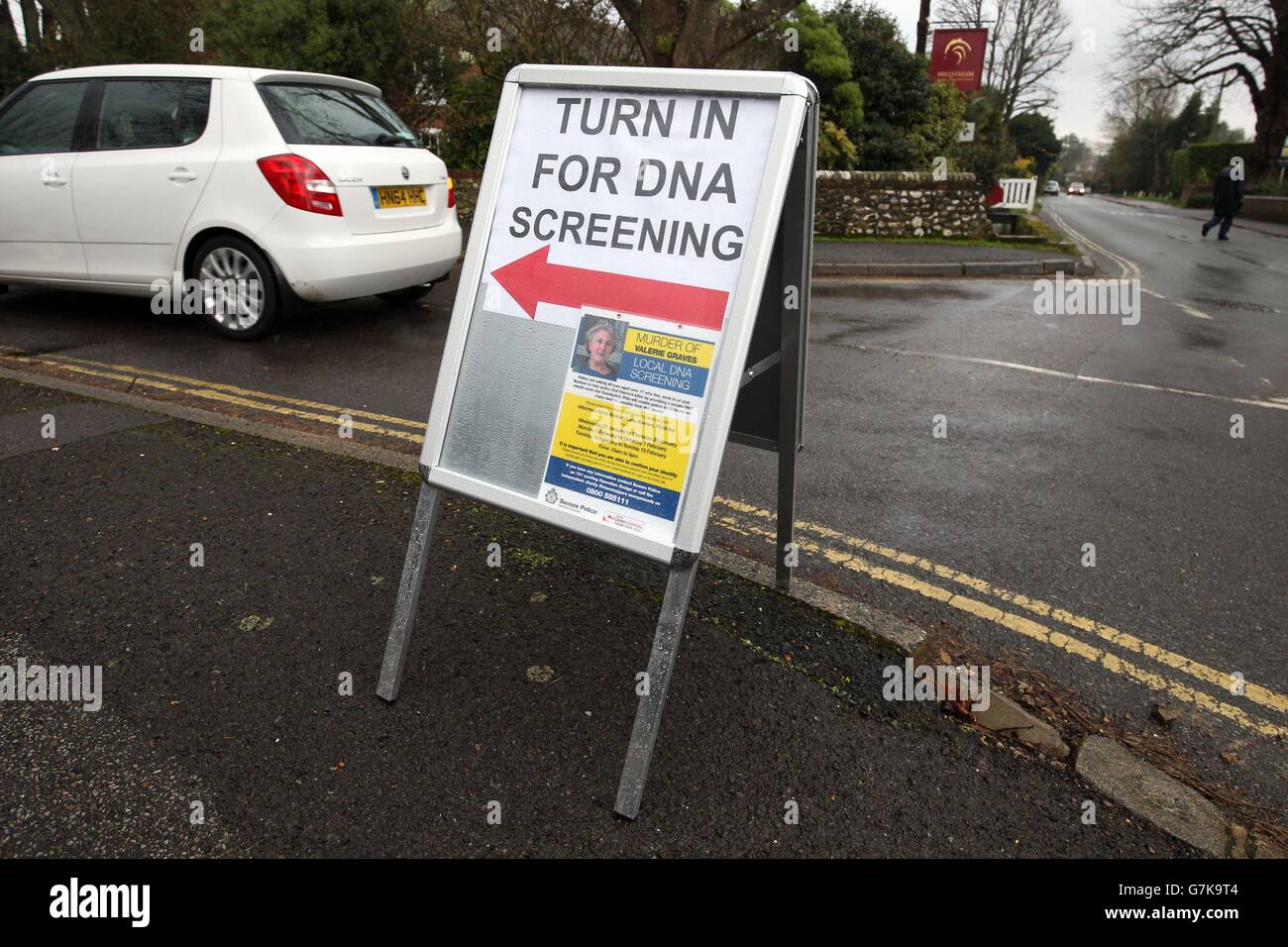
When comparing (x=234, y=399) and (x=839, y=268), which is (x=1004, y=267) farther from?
(x=234, y=399)

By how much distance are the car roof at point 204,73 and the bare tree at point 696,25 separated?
332 inches

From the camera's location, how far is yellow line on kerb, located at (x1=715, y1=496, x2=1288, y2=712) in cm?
305

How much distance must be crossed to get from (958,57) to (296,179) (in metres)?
20.9

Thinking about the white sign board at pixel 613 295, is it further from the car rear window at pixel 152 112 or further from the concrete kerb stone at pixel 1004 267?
the concrete kerb stone at pixel 1004 267

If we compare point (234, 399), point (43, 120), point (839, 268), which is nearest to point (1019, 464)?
point (234, 399)

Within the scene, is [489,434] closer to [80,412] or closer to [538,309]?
[538,309]

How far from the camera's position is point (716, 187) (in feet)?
7.62

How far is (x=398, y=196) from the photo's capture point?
21.6 feet

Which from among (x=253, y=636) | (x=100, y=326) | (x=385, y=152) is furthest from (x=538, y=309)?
(x=100, y=326)

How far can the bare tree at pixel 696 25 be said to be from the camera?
556 inches

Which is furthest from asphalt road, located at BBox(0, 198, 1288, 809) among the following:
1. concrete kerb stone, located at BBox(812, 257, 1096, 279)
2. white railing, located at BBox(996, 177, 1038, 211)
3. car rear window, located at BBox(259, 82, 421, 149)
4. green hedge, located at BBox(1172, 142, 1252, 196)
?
green hedge, located at BBox(1172, 142, 1252, 196)

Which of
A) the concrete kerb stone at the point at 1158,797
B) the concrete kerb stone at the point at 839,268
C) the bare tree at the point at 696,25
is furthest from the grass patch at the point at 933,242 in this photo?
the concrete kerb stone at the point at 1158,797

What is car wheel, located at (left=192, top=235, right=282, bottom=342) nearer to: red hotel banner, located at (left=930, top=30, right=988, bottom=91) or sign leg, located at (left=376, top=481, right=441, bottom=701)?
sign leg, located at (left=376, top=481, right=441, bottom=701)

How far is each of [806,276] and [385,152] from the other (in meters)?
4.83
